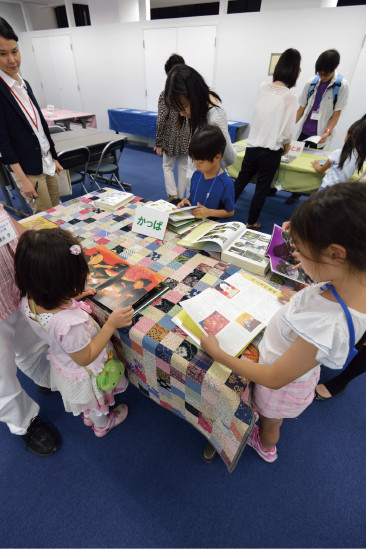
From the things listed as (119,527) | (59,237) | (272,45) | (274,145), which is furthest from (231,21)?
(119,527)

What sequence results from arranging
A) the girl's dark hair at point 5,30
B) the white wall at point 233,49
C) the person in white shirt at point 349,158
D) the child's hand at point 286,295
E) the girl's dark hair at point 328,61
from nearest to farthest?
the child's hand at point 286,295 → the person in white shirt at point 349,158 → the girl's dark hair at point 5,30 → the girl's dark hair at point 328,61 → the white wall at point 233,49

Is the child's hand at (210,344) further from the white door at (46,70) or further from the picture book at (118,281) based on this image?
the white door at (46,70)

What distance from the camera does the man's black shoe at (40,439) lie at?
1219 mm

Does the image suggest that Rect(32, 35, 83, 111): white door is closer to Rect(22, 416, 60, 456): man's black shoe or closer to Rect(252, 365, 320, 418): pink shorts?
Rect(22, 416, 60, 456): man's black shoe

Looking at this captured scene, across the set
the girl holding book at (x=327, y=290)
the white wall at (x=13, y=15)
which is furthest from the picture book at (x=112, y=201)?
the white wall at (x=13, y=15)

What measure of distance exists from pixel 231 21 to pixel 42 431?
5790mm

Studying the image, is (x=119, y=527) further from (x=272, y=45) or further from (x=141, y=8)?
(x=141, y=8)

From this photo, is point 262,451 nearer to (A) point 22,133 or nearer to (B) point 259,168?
(B) point 259,168

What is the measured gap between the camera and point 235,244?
4.25ft

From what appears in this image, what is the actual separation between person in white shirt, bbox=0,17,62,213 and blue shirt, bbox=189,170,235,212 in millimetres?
1226

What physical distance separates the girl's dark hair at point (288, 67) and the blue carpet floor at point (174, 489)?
2.36 meters

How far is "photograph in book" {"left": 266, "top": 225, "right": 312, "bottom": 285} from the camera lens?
1068 mm

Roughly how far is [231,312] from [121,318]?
38cm

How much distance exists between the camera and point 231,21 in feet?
13.8
